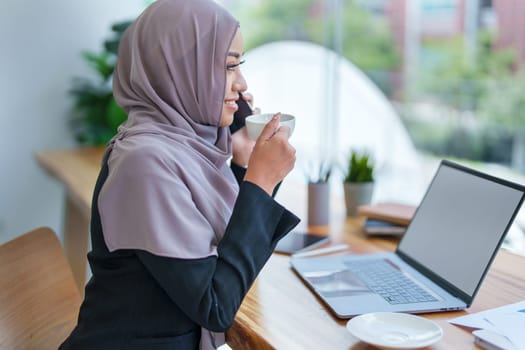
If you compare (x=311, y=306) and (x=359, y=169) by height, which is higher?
(x=359, y=169)

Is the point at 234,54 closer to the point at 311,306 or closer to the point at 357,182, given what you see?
the point at 311,306

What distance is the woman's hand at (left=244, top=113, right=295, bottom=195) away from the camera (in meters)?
1.03

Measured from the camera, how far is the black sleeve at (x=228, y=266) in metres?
0.93

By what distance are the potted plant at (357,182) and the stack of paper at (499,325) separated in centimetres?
64

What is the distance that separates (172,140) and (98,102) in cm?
182

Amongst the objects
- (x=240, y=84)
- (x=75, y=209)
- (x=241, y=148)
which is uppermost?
(x=240, y=84)

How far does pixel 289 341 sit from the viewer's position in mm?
959

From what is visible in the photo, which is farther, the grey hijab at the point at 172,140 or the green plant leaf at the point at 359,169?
the green plant leaf at the point at 359,169

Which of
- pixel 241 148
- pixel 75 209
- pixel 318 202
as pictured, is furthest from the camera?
pixel 75 209

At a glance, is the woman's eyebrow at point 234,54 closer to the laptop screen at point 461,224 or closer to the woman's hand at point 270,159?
the woman's hand at point 270,159

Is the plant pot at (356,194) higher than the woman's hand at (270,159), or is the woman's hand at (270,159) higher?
the woman's hand at (270,159)

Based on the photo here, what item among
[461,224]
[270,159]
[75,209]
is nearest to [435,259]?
[461,224]

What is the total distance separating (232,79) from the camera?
44.8 inches

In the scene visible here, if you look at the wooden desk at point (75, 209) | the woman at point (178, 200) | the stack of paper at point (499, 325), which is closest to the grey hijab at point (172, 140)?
the woman at point (178, 200)
